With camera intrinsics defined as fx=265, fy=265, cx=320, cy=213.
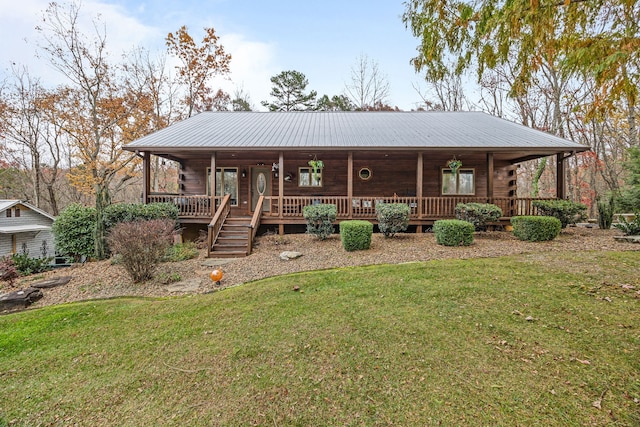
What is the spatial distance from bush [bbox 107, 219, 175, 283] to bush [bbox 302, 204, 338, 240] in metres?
4.28

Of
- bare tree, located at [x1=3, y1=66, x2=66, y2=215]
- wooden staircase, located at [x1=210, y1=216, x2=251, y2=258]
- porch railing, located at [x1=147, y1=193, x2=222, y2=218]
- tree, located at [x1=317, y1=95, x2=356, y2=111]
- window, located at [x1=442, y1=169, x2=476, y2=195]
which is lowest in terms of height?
wooden staircase, located at [x1=210, y1=216, x2=251, y2=258]

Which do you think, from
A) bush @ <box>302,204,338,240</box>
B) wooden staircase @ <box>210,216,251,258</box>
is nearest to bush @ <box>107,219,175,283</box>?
wooden staircase @ <box>210,216,251,258</box>

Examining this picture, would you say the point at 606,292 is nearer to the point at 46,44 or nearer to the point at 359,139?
the point at 359,139

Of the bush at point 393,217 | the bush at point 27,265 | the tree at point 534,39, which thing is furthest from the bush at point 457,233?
the bush at point 27,265

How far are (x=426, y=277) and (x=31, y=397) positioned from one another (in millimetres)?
5717

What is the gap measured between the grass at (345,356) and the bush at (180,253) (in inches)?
120

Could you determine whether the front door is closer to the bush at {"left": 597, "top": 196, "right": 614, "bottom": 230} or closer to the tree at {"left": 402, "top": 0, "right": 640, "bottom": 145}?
the tree at {"left": 402, "top": 0, "right": 640, "bottom": 145}

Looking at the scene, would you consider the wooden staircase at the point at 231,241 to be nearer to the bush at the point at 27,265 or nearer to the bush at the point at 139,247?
the bush at the point at 139,247

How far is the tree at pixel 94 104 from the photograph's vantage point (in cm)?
1453

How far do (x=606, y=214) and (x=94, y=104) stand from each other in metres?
25.9

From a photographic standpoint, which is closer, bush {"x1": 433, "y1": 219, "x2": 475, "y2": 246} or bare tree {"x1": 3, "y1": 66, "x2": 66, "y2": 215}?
bush {"x1": 433, "y1": 219, "x2": 475, "y2": 246}

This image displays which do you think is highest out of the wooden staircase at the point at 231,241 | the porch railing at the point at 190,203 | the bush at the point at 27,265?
the porch railing at the point at 190,203

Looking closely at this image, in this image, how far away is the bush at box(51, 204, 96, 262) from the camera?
8828 mm

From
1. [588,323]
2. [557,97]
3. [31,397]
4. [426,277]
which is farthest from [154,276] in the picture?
[557,97]
